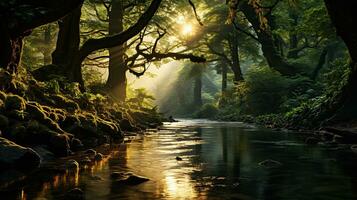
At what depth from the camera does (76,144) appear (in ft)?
35.0

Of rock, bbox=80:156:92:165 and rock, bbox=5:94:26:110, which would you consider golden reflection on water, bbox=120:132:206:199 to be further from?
rock, bbox=5:94:26:110

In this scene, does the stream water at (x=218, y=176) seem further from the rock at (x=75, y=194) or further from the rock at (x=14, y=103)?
the rock at (x=14, y=103)

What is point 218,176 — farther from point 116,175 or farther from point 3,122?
point 3,122

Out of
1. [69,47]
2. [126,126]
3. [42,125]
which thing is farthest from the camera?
[126,126]

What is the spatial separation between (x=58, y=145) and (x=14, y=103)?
161 cm

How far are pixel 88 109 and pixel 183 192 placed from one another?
10.7m

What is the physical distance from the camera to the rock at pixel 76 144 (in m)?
10.5

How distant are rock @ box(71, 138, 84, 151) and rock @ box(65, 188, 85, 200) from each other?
493 centimetres

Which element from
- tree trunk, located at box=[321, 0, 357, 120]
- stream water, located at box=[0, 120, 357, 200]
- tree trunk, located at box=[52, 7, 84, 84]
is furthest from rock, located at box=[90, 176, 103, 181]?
tree trunk, located at box=[52, 7, 84, 84]

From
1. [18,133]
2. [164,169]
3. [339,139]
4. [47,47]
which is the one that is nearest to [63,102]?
[18,133]

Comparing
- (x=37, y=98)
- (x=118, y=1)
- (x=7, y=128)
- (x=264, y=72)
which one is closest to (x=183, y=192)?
(x=7, y=128)

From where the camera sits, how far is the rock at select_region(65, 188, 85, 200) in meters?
5.46

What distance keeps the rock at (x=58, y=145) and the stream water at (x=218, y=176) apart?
1.06 metres

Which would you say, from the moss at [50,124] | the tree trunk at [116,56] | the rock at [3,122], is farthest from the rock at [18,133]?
the tree trunk at [116,56]
